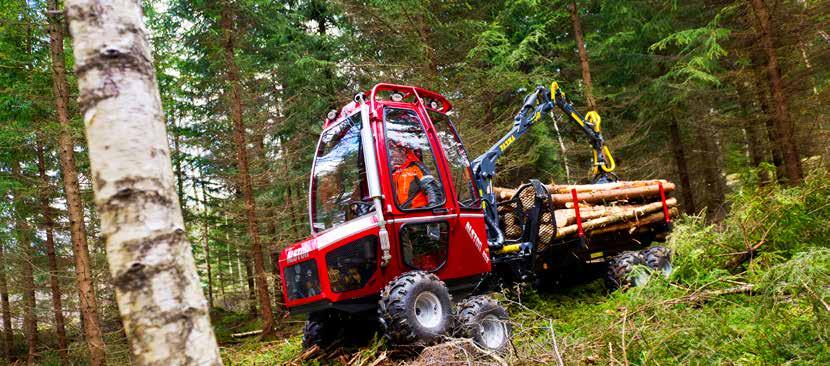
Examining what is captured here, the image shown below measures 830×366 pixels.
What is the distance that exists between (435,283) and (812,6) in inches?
410

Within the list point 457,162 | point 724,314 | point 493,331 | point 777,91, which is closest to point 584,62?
point 777,91

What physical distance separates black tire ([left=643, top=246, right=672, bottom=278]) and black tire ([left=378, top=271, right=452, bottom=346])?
13.0 feet

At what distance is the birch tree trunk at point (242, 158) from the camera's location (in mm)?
10578

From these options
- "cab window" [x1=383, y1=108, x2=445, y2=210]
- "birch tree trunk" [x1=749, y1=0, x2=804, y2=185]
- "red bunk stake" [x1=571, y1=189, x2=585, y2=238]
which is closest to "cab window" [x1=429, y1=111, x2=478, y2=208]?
"cab window" [x1=383, y1=108, x2=445, y2=210]

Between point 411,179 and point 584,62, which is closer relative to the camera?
point 411,179

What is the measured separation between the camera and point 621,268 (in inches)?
278

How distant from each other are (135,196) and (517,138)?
586cm

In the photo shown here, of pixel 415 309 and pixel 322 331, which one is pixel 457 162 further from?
pixel 322 331

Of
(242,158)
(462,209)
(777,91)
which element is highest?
(242,158)

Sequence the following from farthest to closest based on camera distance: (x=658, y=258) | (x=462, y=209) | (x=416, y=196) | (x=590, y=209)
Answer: (x=658, y=258) < (x=590, y=209) < (x=462, y=209) < (x=416, y=196)

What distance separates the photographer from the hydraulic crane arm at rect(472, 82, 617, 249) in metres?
6.31

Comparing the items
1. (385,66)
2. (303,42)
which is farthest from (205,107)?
(385,66)

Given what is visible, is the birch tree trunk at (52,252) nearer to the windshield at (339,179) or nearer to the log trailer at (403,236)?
the windshield at (339,179)

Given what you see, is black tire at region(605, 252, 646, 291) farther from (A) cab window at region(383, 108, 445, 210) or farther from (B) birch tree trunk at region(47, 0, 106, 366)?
(B) birch tree trunk at region(47, 0, 106, 366)
